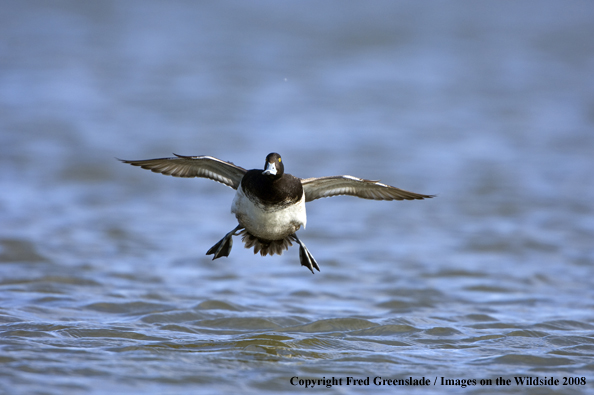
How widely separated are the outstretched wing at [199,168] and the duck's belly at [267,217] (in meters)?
0.37

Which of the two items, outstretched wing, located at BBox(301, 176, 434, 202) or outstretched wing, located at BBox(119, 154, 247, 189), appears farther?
outstretched wing, located at BBox(301, 176, 434, 202)

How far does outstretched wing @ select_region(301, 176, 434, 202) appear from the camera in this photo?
6.88 metres

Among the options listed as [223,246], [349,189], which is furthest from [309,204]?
[223,246]

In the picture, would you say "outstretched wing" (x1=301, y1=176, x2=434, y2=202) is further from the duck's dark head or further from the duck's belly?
the duck's dark head

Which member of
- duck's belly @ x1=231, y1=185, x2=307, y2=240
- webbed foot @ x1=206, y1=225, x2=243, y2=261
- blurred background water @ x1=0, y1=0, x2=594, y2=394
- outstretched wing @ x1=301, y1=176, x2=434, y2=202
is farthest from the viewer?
webbed foot @ x1=206, y1=225, x2=243, y2=261

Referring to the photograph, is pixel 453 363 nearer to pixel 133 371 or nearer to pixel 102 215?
pixel 133 371

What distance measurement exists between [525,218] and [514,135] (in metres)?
5.82

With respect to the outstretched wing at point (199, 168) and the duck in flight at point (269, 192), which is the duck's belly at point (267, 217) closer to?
the duck in flight at point (269, 192)

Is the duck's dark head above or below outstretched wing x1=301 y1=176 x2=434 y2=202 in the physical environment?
below

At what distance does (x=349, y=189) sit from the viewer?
7.17 m

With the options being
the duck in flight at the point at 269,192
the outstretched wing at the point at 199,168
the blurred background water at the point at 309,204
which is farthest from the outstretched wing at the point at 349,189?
the blurred background water at the point at 309,204

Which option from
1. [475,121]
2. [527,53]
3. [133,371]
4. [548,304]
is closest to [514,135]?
[475,121]

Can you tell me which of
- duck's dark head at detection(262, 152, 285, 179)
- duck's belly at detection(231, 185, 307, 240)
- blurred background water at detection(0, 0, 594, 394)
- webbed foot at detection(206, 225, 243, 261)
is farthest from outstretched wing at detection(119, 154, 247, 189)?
blurred background water at detection(0, 0, 594, 394)

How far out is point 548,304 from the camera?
28.5ft
